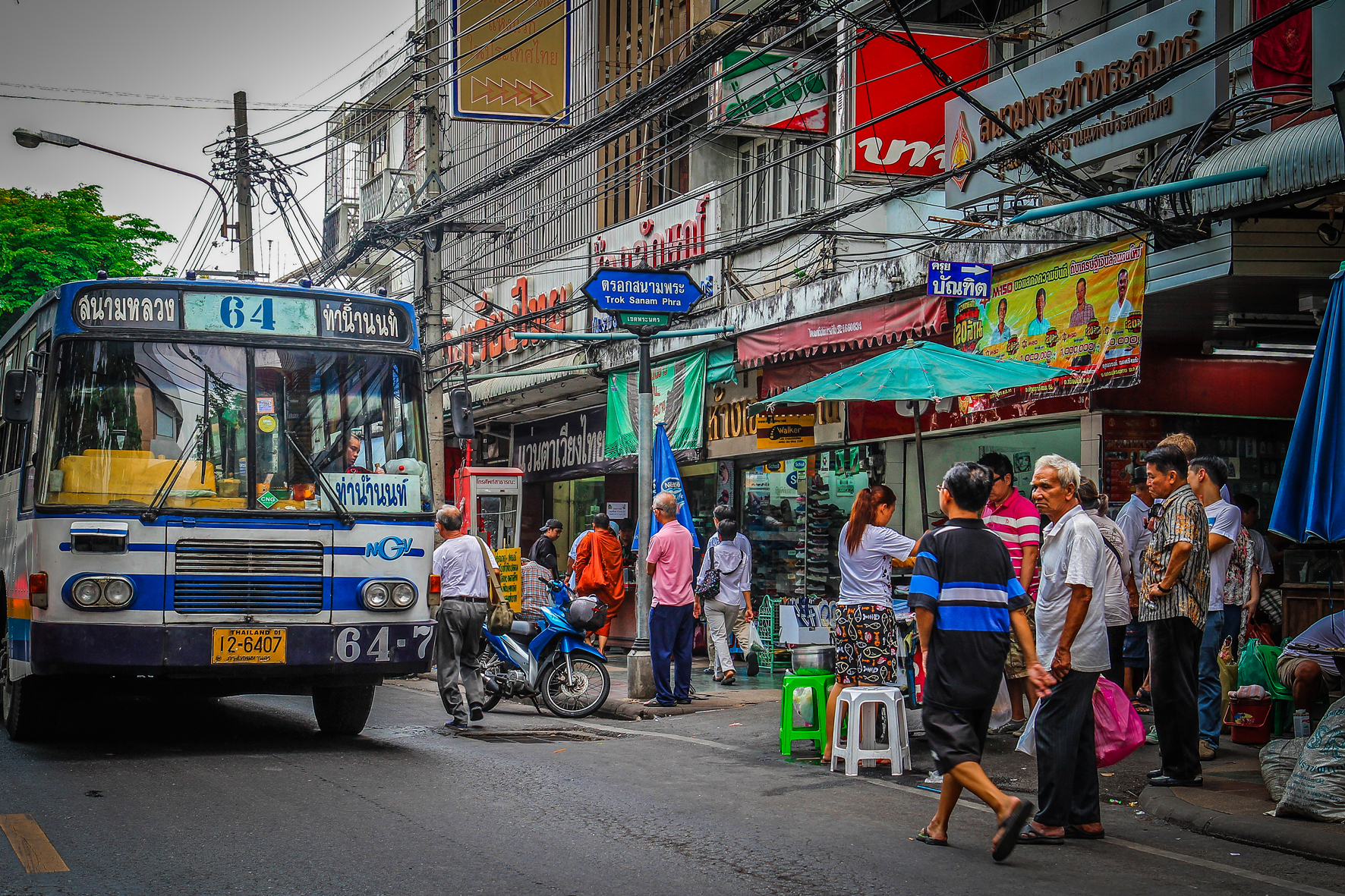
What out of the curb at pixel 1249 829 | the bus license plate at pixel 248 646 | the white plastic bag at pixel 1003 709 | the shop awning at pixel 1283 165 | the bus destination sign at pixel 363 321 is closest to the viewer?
the curb at pixel 1249 829

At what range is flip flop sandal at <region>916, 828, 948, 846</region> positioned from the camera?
21.1ft

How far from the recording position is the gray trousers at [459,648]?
1093 cm

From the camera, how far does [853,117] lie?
1423cm

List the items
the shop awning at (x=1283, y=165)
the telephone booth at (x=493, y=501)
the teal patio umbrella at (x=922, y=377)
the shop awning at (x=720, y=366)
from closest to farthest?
the shop awning at (x=1283, y=165) → the teal patio umbrella at (x=922, y=377) → the shop awning at (x=720, y=366) → the telephone booth at (x=493, y=501)

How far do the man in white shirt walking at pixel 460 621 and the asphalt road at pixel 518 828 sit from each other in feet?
3.02

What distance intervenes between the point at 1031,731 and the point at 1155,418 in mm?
6489

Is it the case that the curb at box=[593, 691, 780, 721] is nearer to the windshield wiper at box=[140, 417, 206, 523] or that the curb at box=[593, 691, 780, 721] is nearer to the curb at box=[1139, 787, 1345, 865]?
the windshield wiper at box=[140, 417, 206, 523]

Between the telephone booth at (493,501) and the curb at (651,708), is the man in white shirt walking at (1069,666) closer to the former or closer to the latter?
the curb at (651,708)

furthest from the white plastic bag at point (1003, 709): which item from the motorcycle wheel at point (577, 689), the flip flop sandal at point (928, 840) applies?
the motorcycle wheel at point (577, 689)

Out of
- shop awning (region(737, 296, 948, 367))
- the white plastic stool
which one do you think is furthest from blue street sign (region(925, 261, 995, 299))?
the white plastic stool

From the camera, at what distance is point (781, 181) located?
18.8 m

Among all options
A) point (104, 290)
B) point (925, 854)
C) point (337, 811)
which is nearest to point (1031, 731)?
point (925, 854)

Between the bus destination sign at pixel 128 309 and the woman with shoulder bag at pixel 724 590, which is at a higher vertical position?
the bus destination sign at pixel 128 309

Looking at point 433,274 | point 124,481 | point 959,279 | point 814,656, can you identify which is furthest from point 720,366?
point 124,481
